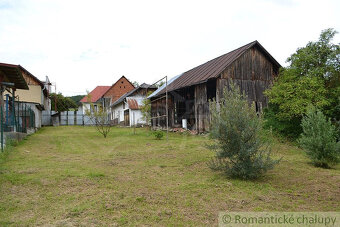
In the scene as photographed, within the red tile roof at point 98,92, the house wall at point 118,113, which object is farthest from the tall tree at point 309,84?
the red tile roof at point 98,92

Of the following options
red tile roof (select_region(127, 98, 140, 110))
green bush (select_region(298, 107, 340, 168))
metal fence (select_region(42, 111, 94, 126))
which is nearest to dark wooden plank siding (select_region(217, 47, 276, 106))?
green bush (select_region(298, 107, 340, 168))

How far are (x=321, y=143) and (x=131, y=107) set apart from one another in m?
25.8

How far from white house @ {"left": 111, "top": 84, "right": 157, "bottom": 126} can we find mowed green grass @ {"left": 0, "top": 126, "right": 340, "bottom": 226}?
895 inches

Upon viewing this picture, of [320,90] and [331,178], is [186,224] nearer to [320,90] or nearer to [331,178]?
[331,178]

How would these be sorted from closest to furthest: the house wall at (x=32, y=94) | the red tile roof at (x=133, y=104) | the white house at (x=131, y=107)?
1. the house wall at (x=32, y=94)
2. the red tile roof at (x=133, y=104)
3. the white house at (x=131, y=107)

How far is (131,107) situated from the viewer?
3303 centimetres

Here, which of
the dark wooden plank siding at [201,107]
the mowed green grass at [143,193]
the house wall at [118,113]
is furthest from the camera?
the house wall at [118,113]

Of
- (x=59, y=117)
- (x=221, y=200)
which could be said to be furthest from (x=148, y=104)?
(x=221, y=200)

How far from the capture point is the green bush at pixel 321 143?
9188 millimetres

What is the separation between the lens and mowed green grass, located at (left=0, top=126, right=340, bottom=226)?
451 cm

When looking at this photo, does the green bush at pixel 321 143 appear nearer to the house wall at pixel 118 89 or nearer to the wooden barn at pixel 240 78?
the wooden barn at pixel 240 78

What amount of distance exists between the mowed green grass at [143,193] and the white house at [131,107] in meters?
22.7

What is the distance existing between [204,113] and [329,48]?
322 inches

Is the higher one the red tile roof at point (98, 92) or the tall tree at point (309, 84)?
the red tile roof at point (98, 92)
